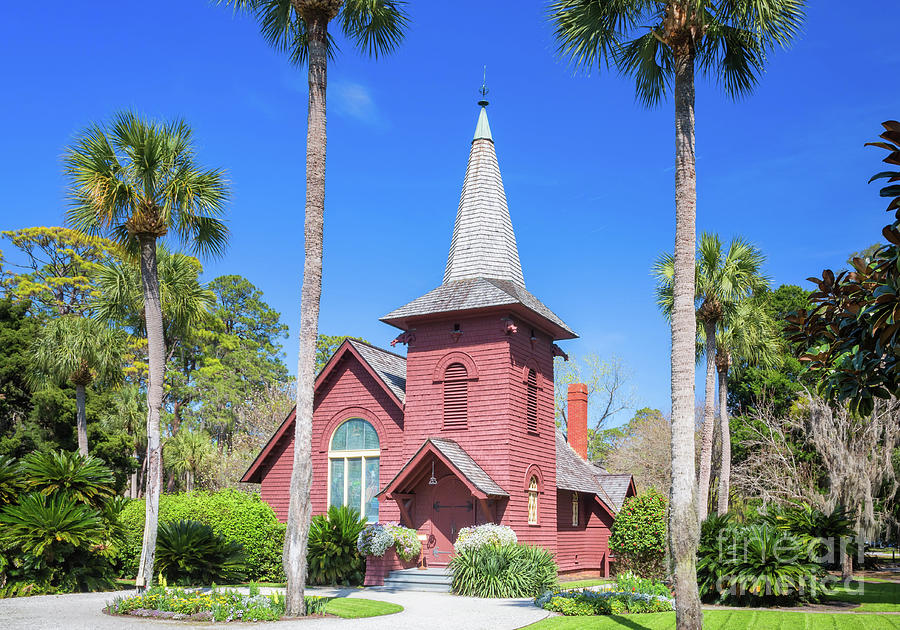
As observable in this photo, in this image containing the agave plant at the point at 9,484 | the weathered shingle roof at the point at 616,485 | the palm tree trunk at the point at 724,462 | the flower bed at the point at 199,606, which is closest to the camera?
the flower bed at the point at 199,606

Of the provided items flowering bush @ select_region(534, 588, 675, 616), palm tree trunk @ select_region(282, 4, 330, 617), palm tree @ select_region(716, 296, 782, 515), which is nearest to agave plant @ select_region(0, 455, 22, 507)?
palm tree trunk @ select_region(282, 4, 330, 617)

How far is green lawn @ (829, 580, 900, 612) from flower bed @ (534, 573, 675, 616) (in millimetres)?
3885

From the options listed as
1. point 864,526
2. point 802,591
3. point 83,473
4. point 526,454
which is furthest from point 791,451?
point 83,473

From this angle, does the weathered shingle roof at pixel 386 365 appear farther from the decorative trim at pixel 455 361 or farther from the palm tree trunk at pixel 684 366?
the palm tree trunk at pixel 684 366

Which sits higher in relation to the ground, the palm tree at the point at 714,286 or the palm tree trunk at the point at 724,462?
the palm tree at the point at 714,286

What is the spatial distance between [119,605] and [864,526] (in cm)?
2562

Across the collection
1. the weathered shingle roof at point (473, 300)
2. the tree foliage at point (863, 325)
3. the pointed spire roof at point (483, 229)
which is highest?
the pointed spire roof at point (483, 229)

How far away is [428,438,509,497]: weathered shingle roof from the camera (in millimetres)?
21203

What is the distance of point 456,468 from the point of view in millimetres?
21203

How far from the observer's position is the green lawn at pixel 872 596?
14.9 m

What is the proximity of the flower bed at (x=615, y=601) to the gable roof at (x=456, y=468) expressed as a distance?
5300 millimetres

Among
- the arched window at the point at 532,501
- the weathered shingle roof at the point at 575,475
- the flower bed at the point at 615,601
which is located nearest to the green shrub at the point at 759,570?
the flower bed at the point at 615,601

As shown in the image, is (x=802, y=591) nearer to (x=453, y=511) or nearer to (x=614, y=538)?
(x=614, y=538)

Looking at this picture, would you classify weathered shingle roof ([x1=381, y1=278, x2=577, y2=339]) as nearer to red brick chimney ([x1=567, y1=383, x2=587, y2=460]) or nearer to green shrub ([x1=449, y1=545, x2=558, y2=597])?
green shrub ([x1=449, y1=545, x2=558, y2=597])
